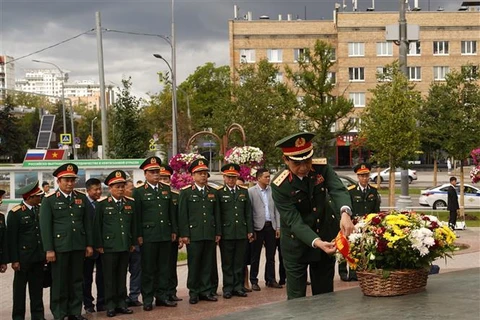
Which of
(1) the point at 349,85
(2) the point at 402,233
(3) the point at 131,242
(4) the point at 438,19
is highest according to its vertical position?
(4) the point at 438,19

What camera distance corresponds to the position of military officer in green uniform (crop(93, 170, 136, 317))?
998cm

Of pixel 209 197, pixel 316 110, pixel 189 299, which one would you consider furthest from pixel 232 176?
pixel 316 110

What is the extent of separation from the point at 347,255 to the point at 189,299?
5.99 metres

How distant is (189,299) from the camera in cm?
1086

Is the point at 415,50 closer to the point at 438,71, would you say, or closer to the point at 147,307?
the point at 438,71

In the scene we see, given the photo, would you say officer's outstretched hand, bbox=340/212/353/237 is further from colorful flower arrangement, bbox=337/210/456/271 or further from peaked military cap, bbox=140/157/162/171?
peaked military cap, bbox=140/157/162/171

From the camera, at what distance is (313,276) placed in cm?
638

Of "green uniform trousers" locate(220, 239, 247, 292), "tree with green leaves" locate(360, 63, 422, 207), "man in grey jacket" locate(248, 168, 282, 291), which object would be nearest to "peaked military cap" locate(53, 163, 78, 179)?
"green uniform trousers" locate(220, 239, 247, 292)

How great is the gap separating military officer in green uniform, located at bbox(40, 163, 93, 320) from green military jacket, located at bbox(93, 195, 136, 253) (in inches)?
13.3

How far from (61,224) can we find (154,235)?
1.61 metres

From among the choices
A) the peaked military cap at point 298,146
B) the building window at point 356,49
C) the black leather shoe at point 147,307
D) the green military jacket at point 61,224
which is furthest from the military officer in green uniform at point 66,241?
the building window at point 356,49

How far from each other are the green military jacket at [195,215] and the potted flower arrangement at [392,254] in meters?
5.53

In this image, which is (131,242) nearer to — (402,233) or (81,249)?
(81,249)

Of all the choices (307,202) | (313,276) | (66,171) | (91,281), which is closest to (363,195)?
(91,281)
